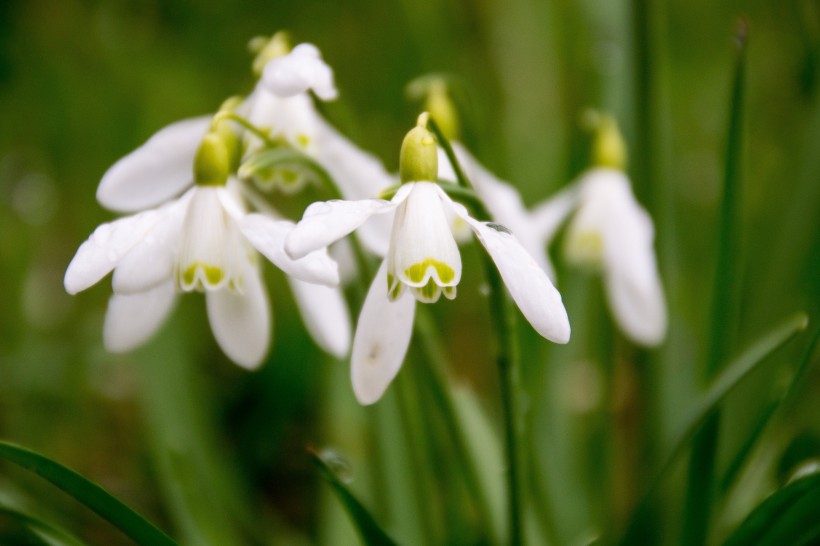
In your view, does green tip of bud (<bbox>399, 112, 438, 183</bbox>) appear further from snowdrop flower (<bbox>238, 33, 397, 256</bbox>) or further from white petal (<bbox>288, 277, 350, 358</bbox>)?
white petal (<bbox>288, 277, 350, 358</bbox>)

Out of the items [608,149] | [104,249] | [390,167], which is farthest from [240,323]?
[390,167]

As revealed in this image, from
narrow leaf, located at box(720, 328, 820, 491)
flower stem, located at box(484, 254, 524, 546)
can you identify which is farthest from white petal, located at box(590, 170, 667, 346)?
flower stem, located at box(484, 254, 524, 546)

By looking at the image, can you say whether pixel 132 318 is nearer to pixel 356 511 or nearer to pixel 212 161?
pixel 212 161

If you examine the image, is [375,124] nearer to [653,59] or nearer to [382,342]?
[653,59]

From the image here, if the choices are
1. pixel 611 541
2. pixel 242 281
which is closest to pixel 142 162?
pixel 242 281

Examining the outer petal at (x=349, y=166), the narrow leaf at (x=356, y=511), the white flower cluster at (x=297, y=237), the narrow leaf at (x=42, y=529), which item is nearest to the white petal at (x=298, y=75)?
the white flower cluster at (x=297, y=237)

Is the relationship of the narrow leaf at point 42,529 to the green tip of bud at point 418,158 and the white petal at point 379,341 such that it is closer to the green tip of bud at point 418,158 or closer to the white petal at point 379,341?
the white petal at point 379,341

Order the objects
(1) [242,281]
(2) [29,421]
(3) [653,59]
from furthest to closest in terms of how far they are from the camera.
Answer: (2) [29,421], (3) [653,59], (1) [242,281]
